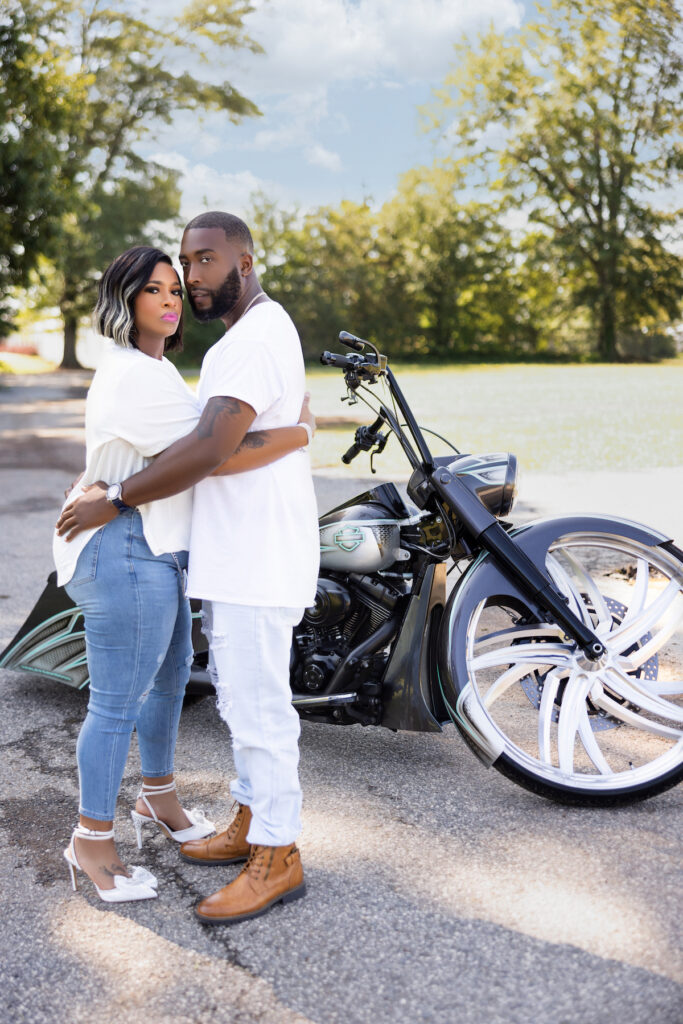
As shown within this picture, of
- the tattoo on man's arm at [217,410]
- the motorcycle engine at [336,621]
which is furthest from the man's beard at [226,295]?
the motorcycle engine at [336,621]

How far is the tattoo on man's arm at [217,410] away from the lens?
224cm

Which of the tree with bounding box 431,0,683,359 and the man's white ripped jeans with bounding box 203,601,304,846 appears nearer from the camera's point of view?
the man's white ripped jeans with bounding box 203,601,304,846

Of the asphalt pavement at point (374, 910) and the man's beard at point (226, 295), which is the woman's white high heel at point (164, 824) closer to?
the asphalt pavement at point (374, 910)

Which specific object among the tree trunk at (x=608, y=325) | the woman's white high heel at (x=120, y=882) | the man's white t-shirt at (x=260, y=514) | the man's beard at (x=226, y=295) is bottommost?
the woman's white high heel at (x=120, y=882)

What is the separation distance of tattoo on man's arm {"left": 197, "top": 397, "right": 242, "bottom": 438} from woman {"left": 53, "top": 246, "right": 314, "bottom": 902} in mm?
103

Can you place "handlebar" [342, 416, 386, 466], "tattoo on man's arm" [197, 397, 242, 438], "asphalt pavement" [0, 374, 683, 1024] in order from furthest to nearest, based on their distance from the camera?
"handlebar" [342, 416, 386, 466]
"tattoo on man's arm" [197, 397, 242, 438]
"asphalt pavement" [0, 374, 683, 1024]

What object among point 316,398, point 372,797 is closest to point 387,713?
point 372,797

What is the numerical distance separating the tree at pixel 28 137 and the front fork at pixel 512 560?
1522cm

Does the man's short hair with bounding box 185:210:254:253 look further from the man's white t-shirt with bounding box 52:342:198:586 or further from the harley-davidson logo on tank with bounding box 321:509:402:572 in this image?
the harley-davidson logo on tank with bounding box 321:509:402:572

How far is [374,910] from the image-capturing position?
2461 millimetres

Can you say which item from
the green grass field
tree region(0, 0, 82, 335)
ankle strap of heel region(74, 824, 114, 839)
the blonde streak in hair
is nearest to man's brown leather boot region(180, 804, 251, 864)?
ankle strap of heel region(74, 824, 114, 839)

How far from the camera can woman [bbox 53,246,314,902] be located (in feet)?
7.70

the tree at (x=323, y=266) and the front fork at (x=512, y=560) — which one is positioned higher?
the tree at (x=323, y=266)

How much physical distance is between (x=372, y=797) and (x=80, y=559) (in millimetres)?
1300
